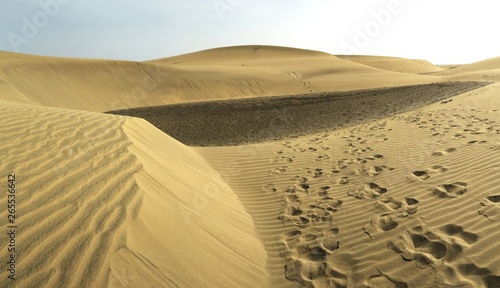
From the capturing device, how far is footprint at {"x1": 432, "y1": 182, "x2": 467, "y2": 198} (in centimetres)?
362

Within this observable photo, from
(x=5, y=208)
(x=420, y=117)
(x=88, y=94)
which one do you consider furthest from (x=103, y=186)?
(x=88, y=94)

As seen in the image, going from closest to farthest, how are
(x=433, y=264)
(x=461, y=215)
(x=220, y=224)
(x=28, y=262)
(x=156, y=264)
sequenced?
(x=28, y=262) → (x=156, y=264) → (x=433, y=264) → (x=461, y=215) → (x=220, y=224)

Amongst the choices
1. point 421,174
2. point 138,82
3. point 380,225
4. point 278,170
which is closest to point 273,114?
point 278,170

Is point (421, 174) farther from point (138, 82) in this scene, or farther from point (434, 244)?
point (138, 82)

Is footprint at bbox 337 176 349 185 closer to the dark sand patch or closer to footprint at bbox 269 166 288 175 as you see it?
footprint at bbox 269 166 288 175

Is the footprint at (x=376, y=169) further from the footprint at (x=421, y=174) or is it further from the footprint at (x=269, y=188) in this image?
the footprint at (x=269, y=188)

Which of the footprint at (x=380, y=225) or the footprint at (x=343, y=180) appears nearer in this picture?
the footprint at (x=380, y=225)

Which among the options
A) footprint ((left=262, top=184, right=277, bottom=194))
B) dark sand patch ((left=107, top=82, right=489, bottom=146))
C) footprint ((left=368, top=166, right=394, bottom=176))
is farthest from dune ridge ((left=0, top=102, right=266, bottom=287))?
dark sand patch ((left=107, top=82, right=489, bottom=146))

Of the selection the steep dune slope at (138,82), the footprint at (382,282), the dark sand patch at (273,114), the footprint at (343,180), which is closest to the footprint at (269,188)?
the footprint at (343,180)

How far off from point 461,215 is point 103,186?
380 cm

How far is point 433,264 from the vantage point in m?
2.60

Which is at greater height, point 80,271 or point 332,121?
point 80,271

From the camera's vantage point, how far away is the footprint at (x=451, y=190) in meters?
3.62

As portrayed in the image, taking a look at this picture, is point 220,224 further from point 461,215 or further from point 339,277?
point 461,215
